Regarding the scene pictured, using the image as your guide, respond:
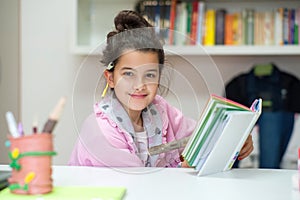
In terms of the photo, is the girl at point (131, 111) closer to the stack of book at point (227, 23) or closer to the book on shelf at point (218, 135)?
the book on shelf at point (218, 135)

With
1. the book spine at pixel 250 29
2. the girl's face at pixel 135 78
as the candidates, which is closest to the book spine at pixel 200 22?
the book spine at pixel 250 29

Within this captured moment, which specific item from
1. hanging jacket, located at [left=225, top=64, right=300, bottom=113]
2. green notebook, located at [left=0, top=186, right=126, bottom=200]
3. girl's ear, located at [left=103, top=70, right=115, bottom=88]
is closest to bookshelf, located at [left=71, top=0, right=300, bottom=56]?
hanging jacket, located at [left=225, top=64, right=300, bottom=113]

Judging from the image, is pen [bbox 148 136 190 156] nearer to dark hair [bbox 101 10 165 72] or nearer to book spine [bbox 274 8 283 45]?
dark hair [bbox 101 10 165 72]

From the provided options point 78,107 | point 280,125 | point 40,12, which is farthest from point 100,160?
point 40,12

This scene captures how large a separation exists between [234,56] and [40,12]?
1.32m

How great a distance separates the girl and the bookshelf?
1.60 metres

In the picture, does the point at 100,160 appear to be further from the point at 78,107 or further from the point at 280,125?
the point at 280,125

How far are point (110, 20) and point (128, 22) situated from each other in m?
1.60

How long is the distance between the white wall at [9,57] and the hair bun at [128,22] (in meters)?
1.74

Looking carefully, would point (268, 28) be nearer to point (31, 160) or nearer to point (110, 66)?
point (110, 66)

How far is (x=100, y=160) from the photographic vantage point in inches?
43.5

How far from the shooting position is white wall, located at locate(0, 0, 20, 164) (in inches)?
111

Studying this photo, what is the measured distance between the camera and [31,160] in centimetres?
75

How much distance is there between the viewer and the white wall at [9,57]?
111 inches
